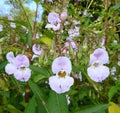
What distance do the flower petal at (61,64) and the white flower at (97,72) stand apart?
0.08 m

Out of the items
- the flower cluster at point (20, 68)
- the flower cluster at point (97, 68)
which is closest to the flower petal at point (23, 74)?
the flower cluster at point (20, 68)

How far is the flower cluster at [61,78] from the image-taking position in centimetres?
125

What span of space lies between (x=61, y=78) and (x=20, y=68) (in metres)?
0.17

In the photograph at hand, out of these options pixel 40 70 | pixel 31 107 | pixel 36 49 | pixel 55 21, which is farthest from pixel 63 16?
pixel 31 107

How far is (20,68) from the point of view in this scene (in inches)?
51.7

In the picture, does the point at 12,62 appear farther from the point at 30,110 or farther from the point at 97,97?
the point at 97,97

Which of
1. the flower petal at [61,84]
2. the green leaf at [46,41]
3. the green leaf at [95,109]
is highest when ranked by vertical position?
the green leaf at [46,41]

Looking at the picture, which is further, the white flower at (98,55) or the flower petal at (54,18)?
the flower petal at (54,18)

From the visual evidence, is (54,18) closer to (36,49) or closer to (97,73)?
(36,49)

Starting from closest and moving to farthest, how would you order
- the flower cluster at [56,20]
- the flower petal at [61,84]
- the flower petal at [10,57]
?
1. the flower petal at [61,84]
2. the flower petal at [10,57]
3. the flower cluster at [56,20]

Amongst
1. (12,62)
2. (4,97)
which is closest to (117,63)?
(4,97)

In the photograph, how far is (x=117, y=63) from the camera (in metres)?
2.11

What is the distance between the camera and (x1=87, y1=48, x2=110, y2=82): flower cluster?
128 centimetres

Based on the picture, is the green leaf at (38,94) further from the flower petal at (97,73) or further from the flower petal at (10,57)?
the flower petal at (97,73)
